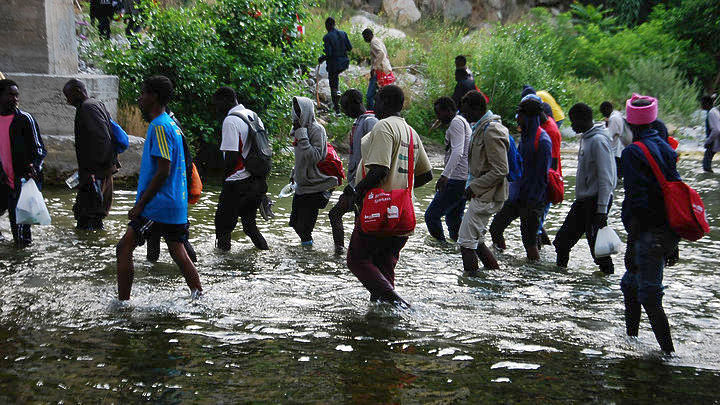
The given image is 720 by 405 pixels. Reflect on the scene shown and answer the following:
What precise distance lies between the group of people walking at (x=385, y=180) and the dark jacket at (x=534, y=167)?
0.5 inches

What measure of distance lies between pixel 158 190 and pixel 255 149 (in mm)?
2086

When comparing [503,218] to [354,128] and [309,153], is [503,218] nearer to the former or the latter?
[354,128]

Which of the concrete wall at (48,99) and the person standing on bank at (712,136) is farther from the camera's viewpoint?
the person standing on bank at (712,136)

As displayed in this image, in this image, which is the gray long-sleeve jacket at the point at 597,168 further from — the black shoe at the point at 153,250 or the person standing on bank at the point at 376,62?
the person standing on bank at the point at 376,62

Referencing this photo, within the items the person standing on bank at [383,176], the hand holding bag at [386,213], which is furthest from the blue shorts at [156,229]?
the hand holding bag at [386,213]

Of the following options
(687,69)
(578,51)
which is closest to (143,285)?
(578,51)

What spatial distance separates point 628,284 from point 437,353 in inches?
56.5

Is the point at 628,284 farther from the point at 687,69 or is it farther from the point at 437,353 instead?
the point at 687,69

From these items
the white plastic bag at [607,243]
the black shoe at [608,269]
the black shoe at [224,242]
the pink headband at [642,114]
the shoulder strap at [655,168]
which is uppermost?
the pink headband at [642,114]

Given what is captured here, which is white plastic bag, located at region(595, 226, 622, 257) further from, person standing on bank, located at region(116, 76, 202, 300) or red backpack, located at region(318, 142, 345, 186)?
person standing on bank, located at region(116, 76, 202, 300)

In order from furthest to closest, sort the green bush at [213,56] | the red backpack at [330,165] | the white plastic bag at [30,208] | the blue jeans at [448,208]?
the green bush at [213,56]
the blue jeans at [448,208]
the red backpack at [330,165]
the white plastic bag at [30,208]

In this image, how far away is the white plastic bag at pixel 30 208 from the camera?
23.9 ft

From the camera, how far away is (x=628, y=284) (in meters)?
5.21

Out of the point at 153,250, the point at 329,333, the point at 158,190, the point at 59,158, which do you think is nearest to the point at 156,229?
the point at 158,190
